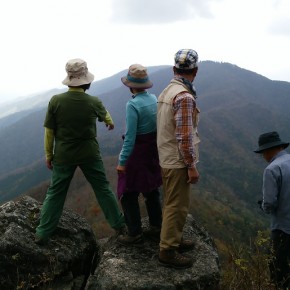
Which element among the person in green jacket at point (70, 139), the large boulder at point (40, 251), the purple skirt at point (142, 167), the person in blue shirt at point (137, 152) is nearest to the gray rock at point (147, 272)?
the person in blue shirt at point (137, 152)

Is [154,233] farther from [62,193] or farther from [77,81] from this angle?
[77,81]

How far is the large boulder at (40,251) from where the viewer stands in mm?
4164

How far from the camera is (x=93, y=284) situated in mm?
3867

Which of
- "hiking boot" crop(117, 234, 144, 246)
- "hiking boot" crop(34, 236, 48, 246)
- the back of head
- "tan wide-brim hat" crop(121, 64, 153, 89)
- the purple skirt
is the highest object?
the back of head

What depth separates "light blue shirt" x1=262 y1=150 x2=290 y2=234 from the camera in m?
4.22

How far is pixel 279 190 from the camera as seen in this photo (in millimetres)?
4309

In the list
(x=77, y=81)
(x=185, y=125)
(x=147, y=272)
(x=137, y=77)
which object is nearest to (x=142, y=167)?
(x=185, y=125)

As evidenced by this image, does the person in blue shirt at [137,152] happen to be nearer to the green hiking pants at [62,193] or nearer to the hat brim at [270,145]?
the green hiking pants at [62,193]

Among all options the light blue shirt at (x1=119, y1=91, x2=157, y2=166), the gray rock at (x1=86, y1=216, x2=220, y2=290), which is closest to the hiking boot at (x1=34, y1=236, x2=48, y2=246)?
the gray rock at (x1=86, y1=216, x2=220, y2=290)

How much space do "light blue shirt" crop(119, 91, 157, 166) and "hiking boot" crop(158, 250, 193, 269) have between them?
108 centimetres

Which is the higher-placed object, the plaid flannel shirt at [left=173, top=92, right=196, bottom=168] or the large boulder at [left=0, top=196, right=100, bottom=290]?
the plaid flannel shirt at [left=173, top=92, right=196, bottom=168]

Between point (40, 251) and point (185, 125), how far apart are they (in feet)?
7.56

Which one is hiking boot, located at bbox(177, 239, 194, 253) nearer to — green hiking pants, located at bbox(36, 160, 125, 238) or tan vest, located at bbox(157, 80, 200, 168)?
green hiking pants, located at bbox(36, 160, 125, 238)

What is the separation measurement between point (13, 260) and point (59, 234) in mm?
749
